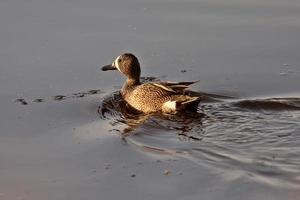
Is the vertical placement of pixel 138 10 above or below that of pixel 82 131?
above

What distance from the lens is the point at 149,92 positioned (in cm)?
1118

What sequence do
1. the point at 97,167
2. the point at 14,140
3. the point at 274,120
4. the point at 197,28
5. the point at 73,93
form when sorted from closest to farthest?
the point at 97,167
the point at 14,140
the point at 274,120
the point at 73,93
the point at 197,28

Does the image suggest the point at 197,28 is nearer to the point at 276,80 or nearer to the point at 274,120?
the point at 276,80

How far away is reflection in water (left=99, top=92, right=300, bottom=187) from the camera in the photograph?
27.4 feet

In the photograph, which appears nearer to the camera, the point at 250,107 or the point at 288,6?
the point at 250,107

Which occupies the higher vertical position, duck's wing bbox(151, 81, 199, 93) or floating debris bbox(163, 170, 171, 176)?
duck's wing bbox(151, 81, 199, 93)

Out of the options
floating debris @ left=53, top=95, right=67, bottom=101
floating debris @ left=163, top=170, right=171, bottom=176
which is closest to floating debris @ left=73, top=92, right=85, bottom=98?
floating debris @ left=53, top=95, right=67, bottom=101

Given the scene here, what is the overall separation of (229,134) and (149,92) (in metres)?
1.99

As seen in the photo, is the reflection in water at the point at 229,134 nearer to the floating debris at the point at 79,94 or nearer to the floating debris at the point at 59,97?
the floating debris at the point at 79,94

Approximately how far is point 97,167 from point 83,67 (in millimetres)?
3322

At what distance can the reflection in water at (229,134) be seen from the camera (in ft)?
27.4

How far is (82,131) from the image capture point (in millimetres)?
9828

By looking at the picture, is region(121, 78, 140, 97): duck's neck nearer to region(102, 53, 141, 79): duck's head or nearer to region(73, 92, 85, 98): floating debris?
region(102, 53, 141, 79): duck's head

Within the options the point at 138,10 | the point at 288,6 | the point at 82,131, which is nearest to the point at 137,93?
the point at 82,131
